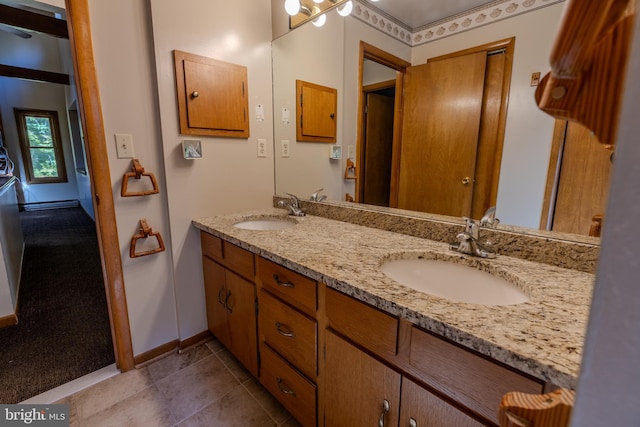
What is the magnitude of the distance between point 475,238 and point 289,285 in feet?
2.31

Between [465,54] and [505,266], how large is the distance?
0.83 m

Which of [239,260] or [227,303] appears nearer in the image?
[239,260]

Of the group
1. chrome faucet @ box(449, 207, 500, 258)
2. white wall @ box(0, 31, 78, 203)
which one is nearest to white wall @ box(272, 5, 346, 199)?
chrome faucet @ box(449, 207, 500, 258)

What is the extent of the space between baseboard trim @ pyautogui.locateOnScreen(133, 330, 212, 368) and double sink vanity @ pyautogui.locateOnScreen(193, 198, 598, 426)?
1.14ft

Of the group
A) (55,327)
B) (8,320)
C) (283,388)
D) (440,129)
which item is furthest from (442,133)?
(8,320)

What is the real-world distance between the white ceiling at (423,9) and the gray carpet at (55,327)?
235cm

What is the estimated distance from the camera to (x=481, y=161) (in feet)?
3.80

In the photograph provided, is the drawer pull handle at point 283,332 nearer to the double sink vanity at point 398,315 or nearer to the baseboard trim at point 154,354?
the double sink vanity at point 398,315

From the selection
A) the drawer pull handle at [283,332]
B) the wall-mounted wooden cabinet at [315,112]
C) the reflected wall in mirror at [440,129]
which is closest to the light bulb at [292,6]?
the wall-mounted wooden cabinet at [315,112]

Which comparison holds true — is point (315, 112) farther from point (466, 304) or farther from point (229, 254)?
point (466, 304)

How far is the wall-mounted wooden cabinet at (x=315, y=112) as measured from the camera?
1797 millimetres

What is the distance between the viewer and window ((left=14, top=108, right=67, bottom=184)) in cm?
586

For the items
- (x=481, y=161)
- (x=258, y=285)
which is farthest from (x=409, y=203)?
(x=258, y=285)

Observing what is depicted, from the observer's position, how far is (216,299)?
5.41 feet
